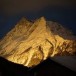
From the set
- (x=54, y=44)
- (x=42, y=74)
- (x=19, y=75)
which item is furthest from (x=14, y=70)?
(x=54, y=44)

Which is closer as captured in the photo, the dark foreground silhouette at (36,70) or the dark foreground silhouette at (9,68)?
the dark foreground silhouette at (9,68)

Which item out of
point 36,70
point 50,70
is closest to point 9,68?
point 36,70

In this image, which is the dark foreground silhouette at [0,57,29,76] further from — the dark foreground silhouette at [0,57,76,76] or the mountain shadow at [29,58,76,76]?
the mountain shadow at [29,58,76,76]

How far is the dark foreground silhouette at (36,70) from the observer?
21078mm

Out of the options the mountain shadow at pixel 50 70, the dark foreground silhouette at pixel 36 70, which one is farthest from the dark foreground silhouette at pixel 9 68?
the mountain shadow at pixel 50 70

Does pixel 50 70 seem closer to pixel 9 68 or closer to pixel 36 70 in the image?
pixel 36 70

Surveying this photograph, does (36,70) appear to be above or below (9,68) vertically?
below

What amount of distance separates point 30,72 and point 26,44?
131474mm

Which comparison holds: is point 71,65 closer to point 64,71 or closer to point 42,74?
point 64,71

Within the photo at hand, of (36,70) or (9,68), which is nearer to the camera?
(9,68)

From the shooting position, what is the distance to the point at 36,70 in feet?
76.1

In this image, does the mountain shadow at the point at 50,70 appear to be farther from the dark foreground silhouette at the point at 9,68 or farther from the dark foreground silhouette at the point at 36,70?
the dark foreground silhouette at the point at 9,68

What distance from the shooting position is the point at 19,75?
2212 cm

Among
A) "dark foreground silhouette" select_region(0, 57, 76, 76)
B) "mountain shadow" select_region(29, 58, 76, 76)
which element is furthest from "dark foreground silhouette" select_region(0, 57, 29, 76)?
"mountain shadow" select_region(29, 58, 76, 76)
